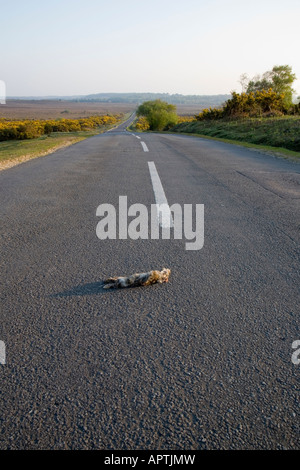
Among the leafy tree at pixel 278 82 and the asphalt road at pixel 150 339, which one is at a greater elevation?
the leafy tree at pixel 278 82

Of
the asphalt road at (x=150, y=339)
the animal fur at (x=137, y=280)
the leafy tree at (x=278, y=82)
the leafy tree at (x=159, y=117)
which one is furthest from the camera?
the leafy tree at (x=159, y=117)

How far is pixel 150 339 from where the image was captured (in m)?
2.27

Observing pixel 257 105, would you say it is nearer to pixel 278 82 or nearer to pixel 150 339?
pixel 278 82

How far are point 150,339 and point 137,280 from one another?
2.51 ft

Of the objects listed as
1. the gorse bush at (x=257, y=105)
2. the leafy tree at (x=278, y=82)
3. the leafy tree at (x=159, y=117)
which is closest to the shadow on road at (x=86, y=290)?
the gorse bush at (x=257, y=105)

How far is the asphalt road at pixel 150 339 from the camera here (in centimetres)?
165

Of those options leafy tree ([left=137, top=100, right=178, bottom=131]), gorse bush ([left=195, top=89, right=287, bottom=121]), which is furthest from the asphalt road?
leafy tree ([left=137, top=100, right=178, bottom=131])

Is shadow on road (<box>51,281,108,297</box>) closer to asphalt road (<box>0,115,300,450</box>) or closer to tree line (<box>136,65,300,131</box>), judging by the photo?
asphalt road (<box>0,115,300,450</box>)

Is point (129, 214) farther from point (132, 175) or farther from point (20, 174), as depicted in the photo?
point (20, 174)

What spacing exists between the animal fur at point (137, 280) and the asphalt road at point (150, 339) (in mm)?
70

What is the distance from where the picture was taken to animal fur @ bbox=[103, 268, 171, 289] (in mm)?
2934

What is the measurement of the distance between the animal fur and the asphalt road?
0.07m

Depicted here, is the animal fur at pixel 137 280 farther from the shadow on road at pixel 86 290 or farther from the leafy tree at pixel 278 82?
the leafy tree at pixel 278 82

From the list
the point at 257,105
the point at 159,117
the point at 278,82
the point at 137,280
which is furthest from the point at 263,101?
the point at 159,117
